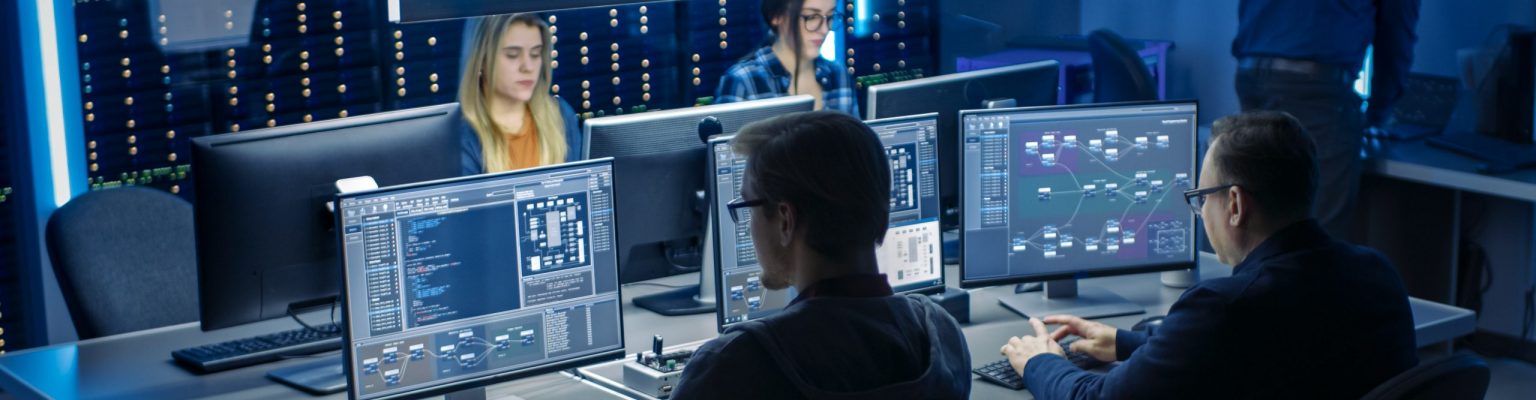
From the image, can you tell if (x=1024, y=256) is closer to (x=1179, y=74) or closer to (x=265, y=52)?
(x=265, y=52)

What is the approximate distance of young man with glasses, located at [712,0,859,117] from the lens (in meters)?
4.59

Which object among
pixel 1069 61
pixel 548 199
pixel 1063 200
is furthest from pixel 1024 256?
pixel 1069 61

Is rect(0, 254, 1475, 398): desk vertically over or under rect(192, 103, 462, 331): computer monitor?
under

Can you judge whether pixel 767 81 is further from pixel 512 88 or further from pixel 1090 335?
pixel 1090 335

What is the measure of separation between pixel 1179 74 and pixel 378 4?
2887 mm

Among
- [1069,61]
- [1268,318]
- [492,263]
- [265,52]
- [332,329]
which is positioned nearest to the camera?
[1268,318]

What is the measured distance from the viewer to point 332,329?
278cm

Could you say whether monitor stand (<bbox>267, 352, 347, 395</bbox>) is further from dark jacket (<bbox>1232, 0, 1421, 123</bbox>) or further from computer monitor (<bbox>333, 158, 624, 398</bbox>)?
dark jacket (<bbox>1232, 0, 1421, 123</bbox>)

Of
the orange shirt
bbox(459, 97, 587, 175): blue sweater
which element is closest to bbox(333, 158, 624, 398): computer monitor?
bbox(459, 97, 587, 175): blue sweater

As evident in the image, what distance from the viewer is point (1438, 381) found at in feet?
6.03

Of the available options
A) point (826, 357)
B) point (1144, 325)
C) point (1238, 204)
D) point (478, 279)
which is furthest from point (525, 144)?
point (826, 357)

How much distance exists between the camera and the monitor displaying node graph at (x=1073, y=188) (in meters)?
2.77

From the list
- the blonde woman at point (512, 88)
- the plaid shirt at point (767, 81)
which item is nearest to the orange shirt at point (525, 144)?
the blonde woman at point (512, 88)

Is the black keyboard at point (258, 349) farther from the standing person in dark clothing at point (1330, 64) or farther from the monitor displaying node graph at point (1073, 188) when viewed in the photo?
the standing person in dark clothing at point (1330, 64)
